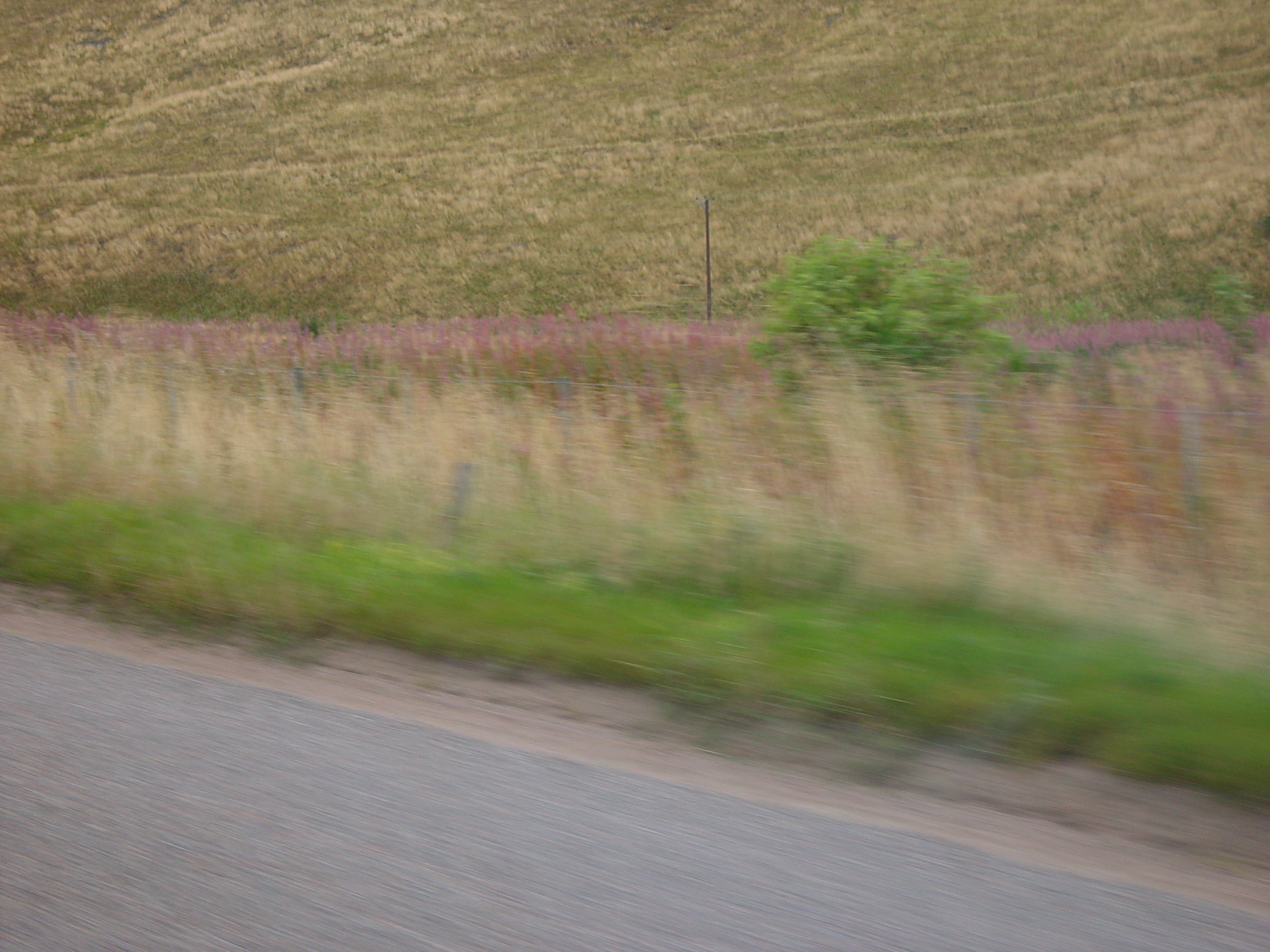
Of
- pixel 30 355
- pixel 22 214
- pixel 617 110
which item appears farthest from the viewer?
pixel 617 110

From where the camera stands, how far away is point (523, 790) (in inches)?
139

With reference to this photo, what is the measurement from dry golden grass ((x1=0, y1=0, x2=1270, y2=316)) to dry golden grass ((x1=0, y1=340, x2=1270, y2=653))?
25313 millimetres

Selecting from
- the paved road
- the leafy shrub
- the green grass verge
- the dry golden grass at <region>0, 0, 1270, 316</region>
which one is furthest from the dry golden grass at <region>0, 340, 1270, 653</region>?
the dry golden grass at <region>0, 0, 1270, 316</region>

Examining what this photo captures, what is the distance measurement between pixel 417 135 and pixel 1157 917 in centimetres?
5927

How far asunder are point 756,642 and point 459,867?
1.80 meters

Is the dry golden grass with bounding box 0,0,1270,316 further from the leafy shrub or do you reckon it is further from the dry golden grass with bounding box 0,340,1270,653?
the dry golden grass with bounding box 0,340,1270,653

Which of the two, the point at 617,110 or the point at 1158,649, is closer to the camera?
the point at 1158,649

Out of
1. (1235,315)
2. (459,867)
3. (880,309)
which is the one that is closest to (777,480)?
(459,867)

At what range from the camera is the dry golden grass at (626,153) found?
3862 centimetres

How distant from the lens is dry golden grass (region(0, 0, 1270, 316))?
3862 centimetres

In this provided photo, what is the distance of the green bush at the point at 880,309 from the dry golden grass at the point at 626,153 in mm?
20898

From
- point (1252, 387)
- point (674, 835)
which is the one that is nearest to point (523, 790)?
point (674, 835)

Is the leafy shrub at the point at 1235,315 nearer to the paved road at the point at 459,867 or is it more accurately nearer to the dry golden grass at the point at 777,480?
the dry golden grass at the point at 777,480

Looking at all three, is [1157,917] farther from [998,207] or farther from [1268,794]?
[998,207]
